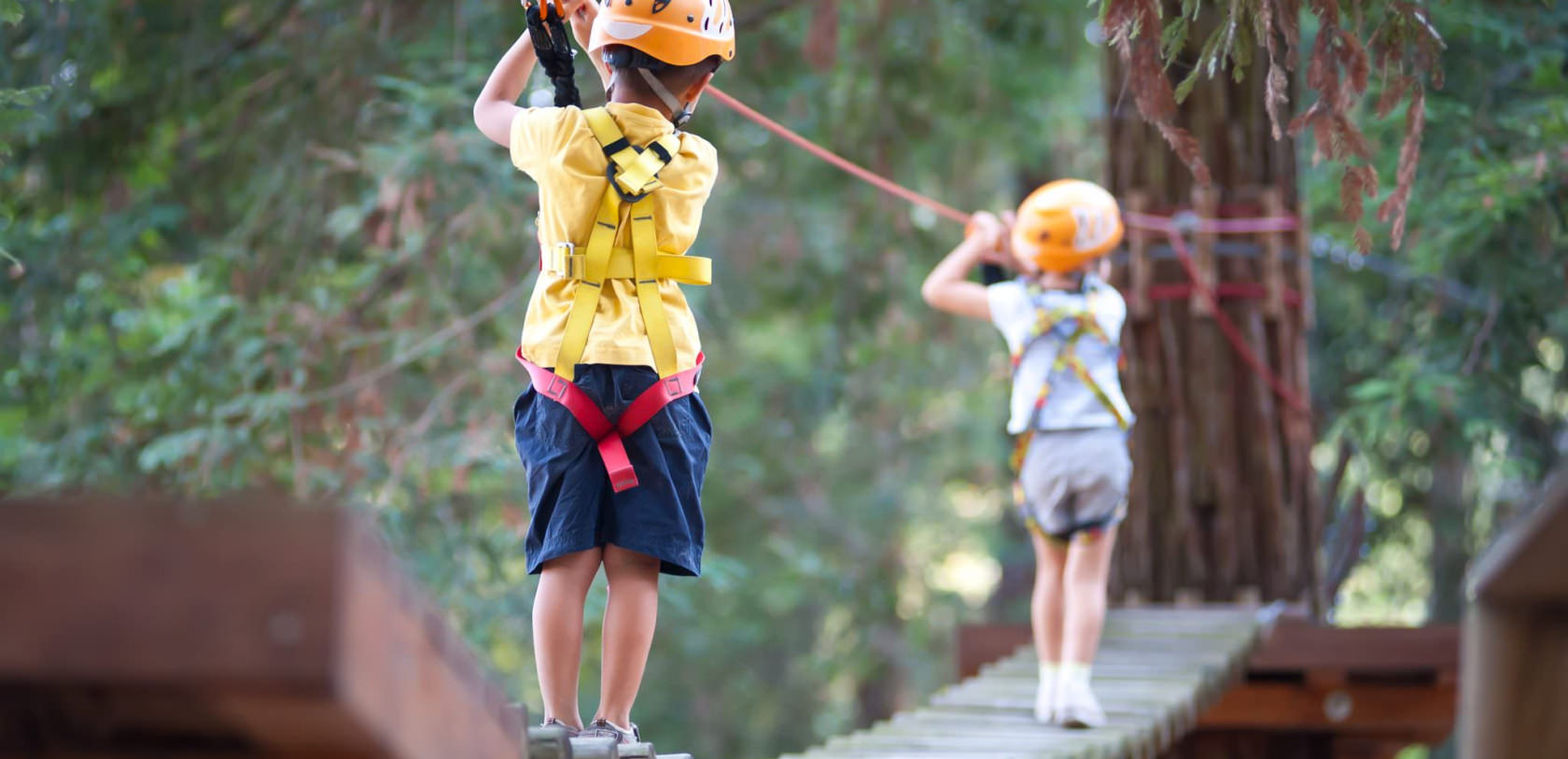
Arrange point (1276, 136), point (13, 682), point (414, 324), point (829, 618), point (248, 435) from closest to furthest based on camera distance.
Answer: point (13, 682)
point (1276, 136)
point (248, 435)
point (414, 324)
point (829, 618)

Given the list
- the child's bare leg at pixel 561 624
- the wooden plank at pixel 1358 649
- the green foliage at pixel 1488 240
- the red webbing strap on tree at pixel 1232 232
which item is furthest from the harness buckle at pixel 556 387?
the red webbing strap on tree at pixel 1232 232

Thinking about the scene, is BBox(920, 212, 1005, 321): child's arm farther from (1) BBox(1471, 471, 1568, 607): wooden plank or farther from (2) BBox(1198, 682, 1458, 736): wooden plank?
(1) BBox(1471, 471, 1568, 607): wooden plank

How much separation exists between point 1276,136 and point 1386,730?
3968 millimetres

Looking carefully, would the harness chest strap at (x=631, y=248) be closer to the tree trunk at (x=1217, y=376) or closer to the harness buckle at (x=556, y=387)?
the harness buckle at (x=556, y=387)

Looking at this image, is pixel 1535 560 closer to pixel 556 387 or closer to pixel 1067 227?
pixel 556 387

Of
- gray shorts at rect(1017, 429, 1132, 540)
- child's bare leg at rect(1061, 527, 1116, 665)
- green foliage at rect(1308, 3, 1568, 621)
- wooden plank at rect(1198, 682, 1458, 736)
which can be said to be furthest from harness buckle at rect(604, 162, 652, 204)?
wooden plank at rect(1198, 682, 1458, 736)

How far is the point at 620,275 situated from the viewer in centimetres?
338

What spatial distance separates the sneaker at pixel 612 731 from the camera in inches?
124

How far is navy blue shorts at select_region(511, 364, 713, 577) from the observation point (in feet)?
10.8

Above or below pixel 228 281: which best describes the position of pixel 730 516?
below

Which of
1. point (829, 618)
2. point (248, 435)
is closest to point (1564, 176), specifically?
point (248, 435)

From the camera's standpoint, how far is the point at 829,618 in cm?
1527

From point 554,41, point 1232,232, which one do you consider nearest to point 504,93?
point 554,41

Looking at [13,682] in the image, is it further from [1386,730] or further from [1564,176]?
[1386,730]
